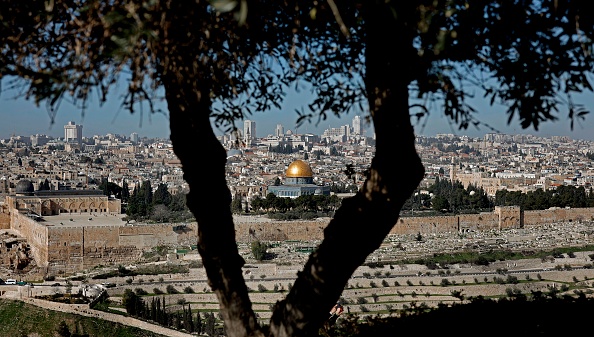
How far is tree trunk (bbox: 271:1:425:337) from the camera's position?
8.21 feet

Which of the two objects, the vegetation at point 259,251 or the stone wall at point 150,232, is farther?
the stone wall at point 150,232

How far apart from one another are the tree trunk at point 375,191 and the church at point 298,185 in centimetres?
3369

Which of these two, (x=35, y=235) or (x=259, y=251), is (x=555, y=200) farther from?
(x=35, y=235)

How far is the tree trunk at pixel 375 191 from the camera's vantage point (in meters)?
2.50

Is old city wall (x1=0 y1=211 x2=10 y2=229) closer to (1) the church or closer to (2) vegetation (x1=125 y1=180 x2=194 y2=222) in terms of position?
(2) vegetation (x1=125 y1=180 x2=194 y2=222)

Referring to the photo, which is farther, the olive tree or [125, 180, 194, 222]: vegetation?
[125, 180, 194, 222]: vegetation

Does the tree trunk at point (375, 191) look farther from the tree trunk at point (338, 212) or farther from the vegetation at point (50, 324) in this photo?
the vegetation at point (50, 324)

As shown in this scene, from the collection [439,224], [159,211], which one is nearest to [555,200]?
[439,224]

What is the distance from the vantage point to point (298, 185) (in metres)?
37.2

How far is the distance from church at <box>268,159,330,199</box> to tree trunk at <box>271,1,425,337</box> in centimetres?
3369

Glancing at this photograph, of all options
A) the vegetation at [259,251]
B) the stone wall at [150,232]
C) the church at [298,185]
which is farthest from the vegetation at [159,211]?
the vegetation at [259,251]

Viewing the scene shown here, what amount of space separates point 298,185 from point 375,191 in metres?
34.7


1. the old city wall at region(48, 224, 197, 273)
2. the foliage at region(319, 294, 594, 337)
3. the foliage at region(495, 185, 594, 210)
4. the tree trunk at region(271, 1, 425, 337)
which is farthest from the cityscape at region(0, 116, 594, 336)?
the tree trunk at region(271, 1, 425, 337)

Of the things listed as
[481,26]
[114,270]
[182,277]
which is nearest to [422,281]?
[182,277]
